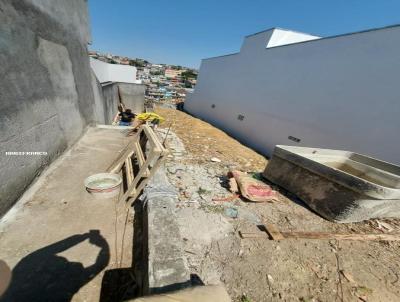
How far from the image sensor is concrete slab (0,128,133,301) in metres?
1.56

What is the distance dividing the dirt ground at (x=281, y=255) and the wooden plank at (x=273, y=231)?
3.6 inches

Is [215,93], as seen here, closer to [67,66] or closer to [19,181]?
[67,66]

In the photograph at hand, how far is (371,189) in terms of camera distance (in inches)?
108

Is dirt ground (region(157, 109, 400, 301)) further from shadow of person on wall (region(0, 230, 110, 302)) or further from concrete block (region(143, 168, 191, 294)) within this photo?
shadow of person on wall (region(0, 230, 110, 302))

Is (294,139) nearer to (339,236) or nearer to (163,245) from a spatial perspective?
(339,236)

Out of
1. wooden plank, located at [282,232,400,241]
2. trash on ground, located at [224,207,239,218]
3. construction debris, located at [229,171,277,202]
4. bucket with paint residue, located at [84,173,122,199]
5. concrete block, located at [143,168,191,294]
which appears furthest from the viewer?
construction debris, located at [229,171,277,202]

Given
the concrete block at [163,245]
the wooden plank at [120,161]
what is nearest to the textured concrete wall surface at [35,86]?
the wooden plank at [120,161]

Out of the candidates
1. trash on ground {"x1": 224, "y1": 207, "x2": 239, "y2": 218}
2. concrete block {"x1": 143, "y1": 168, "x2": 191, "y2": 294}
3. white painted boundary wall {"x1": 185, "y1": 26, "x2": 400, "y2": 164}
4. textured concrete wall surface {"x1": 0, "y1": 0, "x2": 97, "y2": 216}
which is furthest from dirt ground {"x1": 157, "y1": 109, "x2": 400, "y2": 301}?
white painted boundary wall {"x1": 185, "y1": 26, "x2": 400, "y2": 164}

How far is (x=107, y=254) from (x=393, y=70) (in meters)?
7.39

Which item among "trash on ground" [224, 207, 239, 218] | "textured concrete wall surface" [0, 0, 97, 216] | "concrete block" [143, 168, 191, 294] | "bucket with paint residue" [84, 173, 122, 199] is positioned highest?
"textured concrete wall surface" [0, 0, 97, 216]

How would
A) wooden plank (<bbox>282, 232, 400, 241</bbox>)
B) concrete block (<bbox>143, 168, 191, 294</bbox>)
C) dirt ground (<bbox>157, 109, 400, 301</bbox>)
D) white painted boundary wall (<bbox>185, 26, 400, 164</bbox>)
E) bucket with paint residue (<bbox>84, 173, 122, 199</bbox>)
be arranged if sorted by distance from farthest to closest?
white painted boundary wall (<bbox>185, 26, 400, 164</bbox>) → wooden plank (<bbox>282, 232, 400, 241</bbox>) → bucket with paint residue (<bbox>84, 173, 122, 199</bbox>) → dirt ground (<bbox>157, 109, 400, 301</bbox>) → concrete block (<bbox>143, 168, 191, 294</bbox>)

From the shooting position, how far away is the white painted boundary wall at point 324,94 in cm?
482

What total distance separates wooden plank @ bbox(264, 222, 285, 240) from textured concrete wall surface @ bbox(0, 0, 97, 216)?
3.32m

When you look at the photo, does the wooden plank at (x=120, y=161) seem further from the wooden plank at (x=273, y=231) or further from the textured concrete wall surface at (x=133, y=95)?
the textured concrete wall surface at (x=133, y=95)
